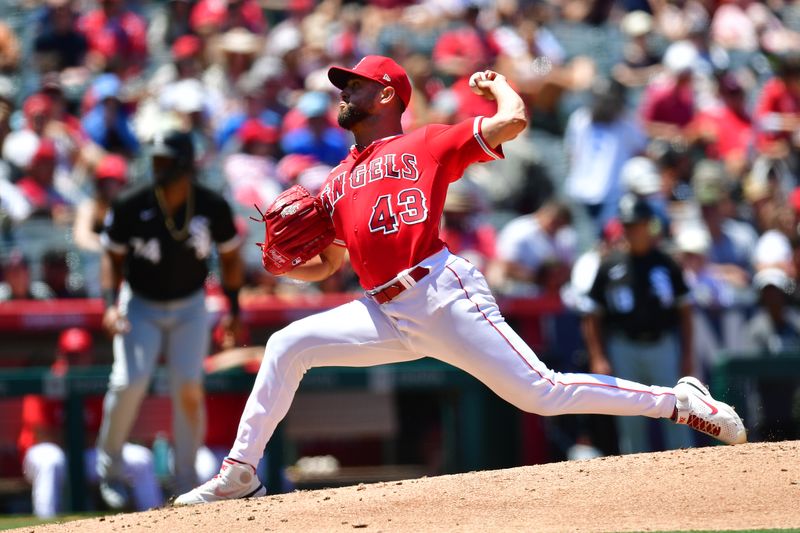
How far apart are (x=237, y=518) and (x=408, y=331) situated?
36.5 inches


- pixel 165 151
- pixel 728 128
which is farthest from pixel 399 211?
pixel 728 128

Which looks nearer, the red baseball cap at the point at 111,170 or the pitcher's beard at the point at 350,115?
the pitcher's beard at the point at 350,115

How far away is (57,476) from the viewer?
25.2ft

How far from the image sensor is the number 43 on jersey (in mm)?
5016

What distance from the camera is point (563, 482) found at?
5289 mm

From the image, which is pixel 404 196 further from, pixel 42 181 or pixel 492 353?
pixel 42 181

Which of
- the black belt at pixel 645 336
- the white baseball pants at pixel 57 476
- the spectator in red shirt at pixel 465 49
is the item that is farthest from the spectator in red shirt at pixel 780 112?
the white baseball pants at pixel 57 476

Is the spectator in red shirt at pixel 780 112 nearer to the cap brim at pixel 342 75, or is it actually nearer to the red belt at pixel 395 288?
the cap brim at pixel 342 75

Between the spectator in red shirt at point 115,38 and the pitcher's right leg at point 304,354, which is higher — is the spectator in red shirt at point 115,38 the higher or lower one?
the higher one

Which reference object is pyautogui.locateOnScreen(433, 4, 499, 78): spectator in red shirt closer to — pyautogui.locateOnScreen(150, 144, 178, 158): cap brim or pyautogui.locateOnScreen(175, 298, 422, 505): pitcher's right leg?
pyautogui.locateOnScreen(150, 144, 178, 158): cap brim

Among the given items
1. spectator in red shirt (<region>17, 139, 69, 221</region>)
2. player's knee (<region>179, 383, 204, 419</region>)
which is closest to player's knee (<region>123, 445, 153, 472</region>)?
player's knee (<region>179, 383, 204, 419</region>)

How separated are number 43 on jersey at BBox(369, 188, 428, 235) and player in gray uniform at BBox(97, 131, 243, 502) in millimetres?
2580

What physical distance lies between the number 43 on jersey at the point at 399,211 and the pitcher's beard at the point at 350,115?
1.39 ft

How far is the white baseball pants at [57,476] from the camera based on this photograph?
7512 millimetres
